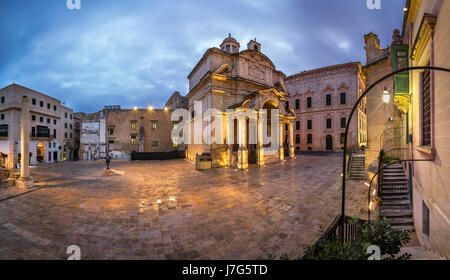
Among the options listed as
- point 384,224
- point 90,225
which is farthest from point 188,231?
point 384,224

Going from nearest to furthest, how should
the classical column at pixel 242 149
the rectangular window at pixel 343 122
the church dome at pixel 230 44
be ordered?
the classical column at pixel 242 149, the church dome at pixel 230 44, the rectangular window at pixel 343 122

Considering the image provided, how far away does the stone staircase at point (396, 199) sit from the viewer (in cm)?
620

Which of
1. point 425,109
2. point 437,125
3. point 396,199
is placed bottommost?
point 396,199

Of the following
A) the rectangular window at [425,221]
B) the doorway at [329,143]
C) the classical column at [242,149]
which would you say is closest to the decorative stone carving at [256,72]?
the classical column at [242,149]

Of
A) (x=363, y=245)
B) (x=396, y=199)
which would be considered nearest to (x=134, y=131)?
(x=363, y=245)

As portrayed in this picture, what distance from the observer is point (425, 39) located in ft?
13.8

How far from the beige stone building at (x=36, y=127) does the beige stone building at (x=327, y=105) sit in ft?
132

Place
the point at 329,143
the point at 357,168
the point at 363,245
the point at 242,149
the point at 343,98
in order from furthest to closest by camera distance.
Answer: the point at 329,143, the point at 343,98, the point at 242,149, the point at 357,168, the point at 363,245

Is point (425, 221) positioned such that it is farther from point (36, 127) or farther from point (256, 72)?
point (36, 127)

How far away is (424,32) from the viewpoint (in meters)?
4.12

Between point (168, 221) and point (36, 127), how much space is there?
110ft

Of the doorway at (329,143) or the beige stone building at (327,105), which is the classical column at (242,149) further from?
the doorway at (329,143)

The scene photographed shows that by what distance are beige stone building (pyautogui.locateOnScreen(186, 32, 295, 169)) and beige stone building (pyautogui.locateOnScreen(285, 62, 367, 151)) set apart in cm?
1087
